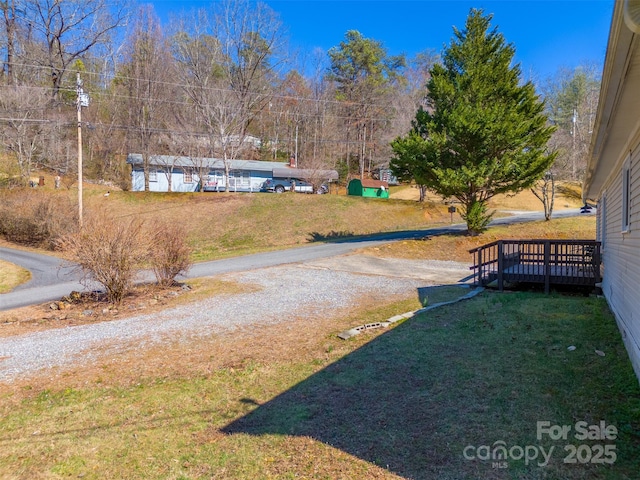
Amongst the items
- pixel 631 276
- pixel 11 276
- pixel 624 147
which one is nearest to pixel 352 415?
pixel 631 276

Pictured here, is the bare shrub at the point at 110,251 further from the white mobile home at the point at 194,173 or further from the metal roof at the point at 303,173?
the metal roof at the point at 303,173

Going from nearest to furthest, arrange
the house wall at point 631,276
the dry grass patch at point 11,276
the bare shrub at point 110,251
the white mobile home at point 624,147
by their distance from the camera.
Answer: the white mobile home at point 624,147 < the house wall at point 631,276 < the bare shrub at point 110,251 < the dry grass patch at point 11,276

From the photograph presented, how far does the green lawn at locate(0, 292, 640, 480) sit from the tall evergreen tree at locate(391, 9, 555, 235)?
1180 cm

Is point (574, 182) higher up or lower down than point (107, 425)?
higher up

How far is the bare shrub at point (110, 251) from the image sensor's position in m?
8.41

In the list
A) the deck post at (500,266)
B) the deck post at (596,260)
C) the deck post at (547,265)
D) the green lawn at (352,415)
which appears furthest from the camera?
the deck post at (500,266)

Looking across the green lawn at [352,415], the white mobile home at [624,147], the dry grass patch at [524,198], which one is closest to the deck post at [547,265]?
the white mobile home at [624,147]

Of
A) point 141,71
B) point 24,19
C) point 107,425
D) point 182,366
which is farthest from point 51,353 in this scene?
point 24,19

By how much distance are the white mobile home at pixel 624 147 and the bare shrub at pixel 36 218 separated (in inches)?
888

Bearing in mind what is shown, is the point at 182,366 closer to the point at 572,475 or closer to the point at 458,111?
the point at 572,475

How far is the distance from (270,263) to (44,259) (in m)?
11.2

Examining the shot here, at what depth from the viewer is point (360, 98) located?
4556 centimetres

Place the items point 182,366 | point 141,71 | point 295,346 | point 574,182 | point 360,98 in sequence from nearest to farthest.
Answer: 1. point 182,366
2. point 295,346
3. point 141,71
4. point 574,182
5. point 360,98

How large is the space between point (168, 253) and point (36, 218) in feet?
53.6
